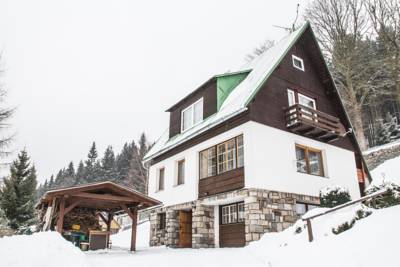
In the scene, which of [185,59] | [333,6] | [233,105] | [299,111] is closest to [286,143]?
[299,111]

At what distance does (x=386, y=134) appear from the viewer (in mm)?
28406

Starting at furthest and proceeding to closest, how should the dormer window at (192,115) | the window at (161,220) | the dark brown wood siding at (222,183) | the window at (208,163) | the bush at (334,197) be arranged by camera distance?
the window at (161,220) < the dormer window at (192,115) < the window at (208,163) < the dark brown wood siding at (222,183) < the bush at (334,197)

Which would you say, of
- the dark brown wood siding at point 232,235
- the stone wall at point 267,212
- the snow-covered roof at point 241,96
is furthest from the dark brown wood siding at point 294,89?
the dark brown wood siding at point 232,235

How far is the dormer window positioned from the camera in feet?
51.6

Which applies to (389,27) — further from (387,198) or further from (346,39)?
(387,198)

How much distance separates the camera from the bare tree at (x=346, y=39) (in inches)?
949

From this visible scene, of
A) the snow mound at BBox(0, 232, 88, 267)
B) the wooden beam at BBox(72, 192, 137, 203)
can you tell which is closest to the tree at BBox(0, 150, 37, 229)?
the wooden beam at BBox(72, 192, 137, 203)

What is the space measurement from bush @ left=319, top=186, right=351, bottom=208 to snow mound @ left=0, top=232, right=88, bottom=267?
795cm

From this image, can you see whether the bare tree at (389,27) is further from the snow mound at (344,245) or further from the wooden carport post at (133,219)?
the wooden carport post at (133,219)

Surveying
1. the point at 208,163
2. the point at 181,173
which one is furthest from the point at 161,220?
the point at 208,163

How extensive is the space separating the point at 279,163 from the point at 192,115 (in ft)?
17.8

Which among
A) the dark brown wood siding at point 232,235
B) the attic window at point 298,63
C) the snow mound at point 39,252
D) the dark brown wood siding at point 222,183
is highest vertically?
the attic window at point 298,63

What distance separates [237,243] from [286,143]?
4.28 m

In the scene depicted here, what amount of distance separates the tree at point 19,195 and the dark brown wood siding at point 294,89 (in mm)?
18720
